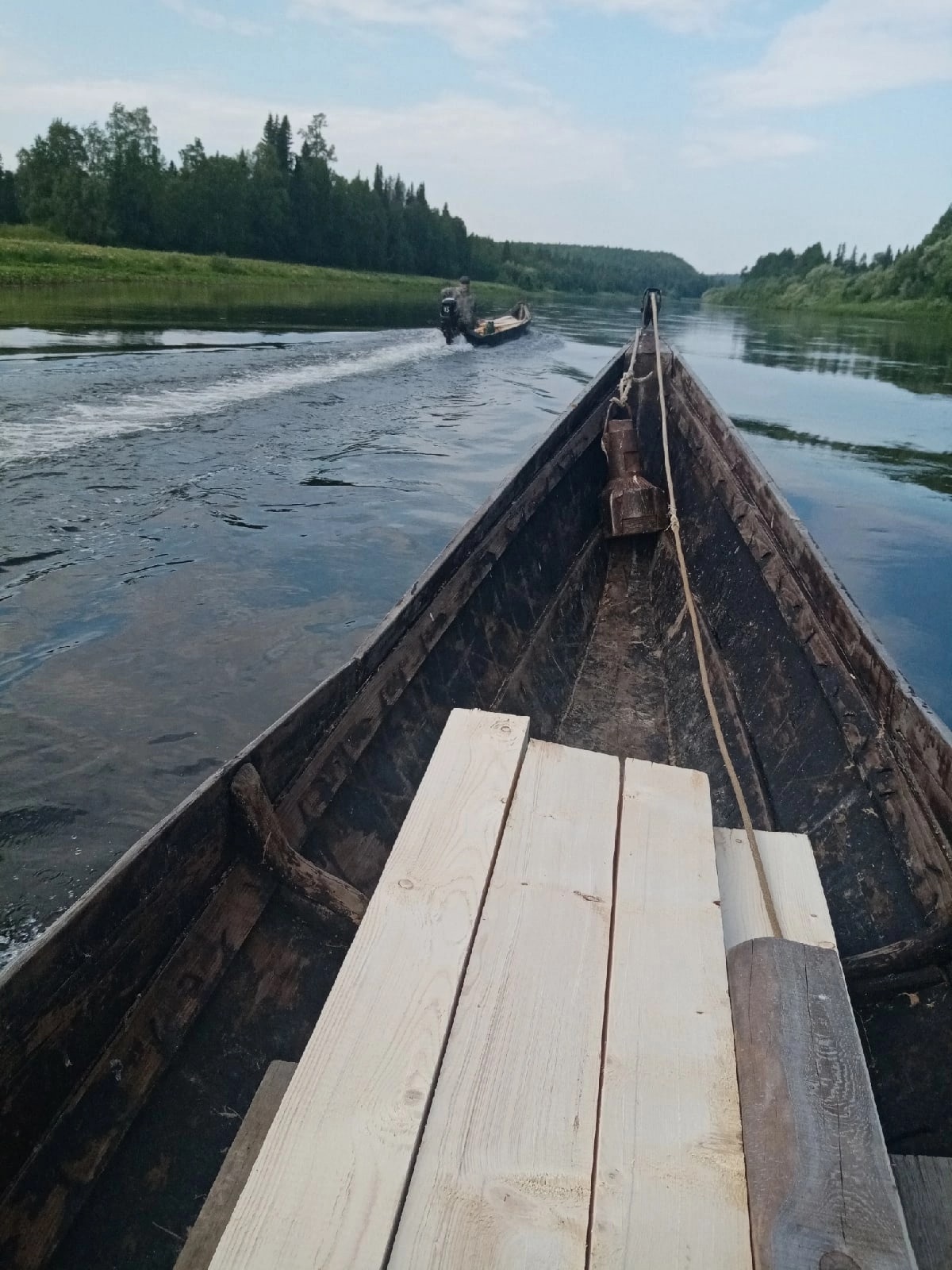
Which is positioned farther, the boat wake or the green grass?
the green grass

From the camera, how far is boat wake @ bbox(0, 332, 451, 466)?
11.4 metres

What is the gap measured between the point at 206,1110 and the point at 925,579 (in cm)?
961

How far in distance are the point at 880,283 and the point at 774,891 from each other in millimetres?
78222

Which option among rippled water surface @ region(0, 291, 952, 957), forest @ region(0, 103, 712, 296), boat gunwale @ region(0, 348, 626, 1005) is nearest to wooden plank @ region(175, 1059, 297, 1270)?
boat gunwale @ region(0, 348, 626, 1005)

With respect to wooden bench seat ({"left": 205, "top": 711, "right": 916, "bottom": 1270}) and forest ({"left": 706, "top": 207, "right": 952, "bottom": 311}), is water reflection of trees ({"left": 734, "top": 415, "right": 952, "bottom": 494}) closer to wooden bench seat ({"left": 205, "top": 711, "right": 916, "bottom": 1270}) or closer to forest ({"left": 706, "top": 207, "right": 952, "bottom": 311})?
wooden bench seat ({"left": 205, "top": 711, "right": 916, "bottom": 1270})

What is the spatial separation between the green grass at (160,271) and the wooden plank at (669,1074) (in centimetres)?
4013

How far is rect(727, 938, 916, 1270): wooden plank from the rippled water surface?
345 centimetres

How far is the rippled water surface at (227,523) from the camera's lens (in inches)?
205

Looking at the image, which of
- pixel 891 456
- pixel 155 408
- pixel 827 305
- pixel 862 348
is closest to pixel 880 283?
pixel 827 305

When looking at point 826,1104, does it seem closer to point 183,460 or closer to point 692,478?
point 692,478

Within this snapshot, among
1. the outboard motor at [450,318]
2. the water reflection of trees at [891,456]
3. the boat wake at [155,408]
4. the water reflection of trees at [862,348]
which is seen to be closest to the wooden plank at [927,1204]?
the boat wake at [155,408]

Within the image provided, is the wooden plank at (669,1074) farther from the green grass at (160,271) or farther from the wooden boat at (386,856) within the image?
the green grass at (160,271)

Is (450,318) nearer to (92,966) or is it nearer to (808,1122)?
(92,966)

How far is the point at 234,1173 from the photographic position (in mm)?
1778
